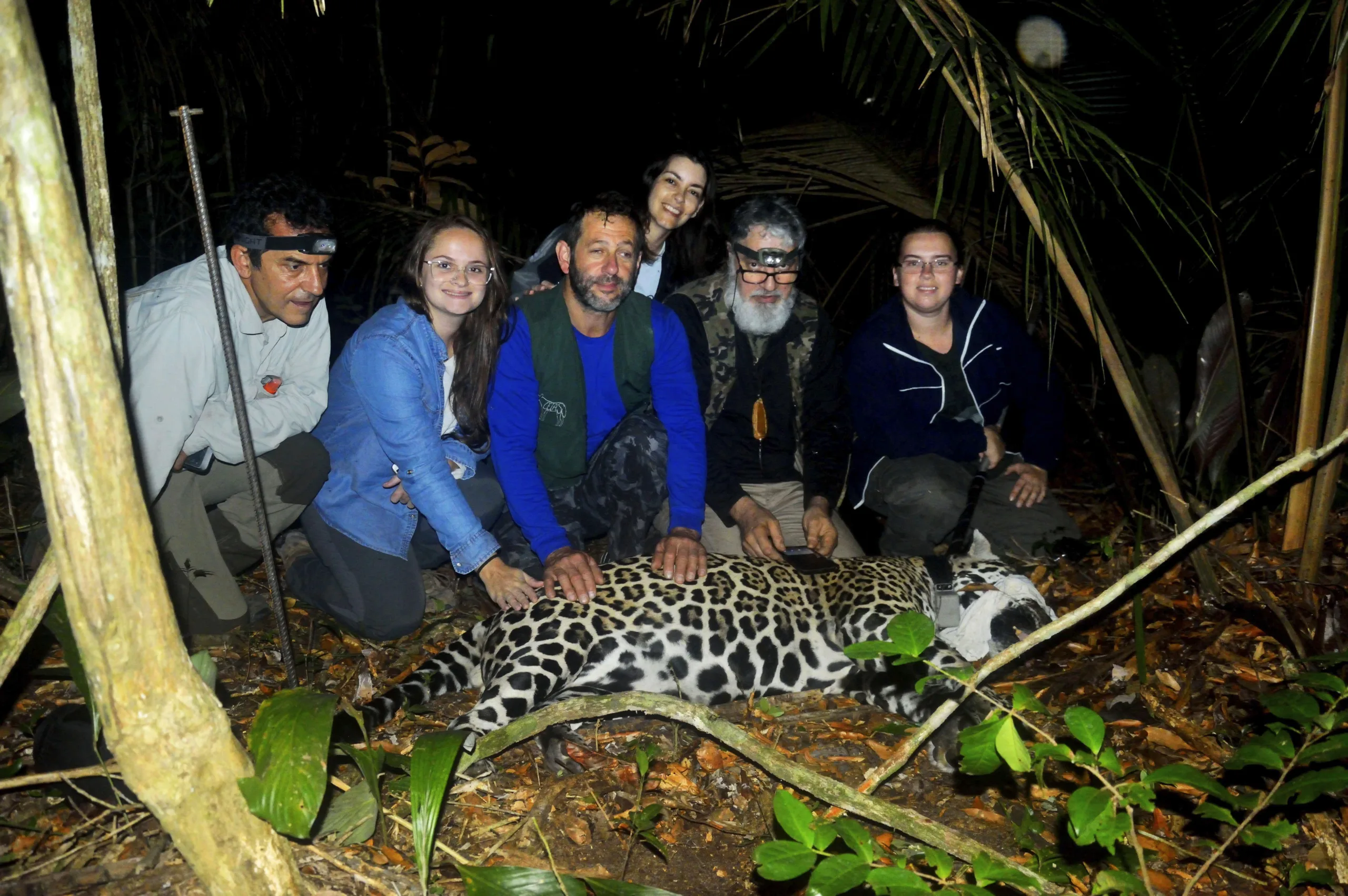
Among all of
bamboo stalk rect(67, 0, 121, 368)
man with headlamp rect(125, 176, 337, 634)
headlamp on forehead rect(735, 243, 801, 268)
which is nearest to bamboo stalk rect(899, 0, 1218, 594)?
headlamp on forehead rect(735, 243, 801, 268)

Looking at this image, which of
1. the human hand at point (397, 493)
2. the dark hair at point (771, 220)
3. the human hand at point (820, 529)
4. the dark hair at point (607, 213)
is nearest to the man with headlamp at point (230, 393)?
the human hand at point (397, 493)

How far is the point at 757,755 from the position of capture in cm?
240

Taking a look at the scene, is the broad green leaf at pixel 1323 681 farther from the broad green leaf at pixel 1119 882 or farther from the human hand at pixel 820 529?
the human hand at pixel 820 529

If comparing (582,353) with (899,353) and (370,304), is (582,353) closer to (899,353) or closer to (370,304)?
(899,353)

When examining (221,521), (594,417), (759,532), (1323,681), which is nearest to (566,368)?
(594,417)

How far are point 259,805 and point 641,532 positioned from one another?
2864 mm

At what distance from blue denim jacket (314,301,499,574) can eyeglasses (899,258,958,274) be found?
2301 mm

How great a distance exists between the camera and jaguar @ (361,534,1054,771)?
11.8 feet

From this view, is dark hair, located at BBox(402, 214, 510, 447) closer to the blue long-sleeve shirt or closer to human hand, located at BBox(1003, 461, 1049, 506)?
the blue long-sleeve shirt

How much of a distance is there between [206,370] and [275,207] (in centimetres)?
69

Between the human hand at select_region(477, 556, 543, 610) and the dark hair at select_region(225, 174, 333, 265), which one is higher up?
the dark hair at select_region(225, 174, 333, 265)

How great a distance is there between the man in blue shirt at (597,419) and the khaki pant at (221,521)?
0.86 metres

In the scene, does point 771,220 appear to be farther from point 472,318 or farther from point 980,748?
point 980,748

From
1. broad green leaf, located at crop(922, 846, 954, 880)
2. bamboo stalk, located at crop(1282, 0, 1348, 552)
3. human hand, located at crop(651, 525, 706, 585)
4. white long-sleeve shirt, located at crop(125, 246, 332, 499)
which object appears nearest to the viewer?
broad green leaf, located at crop(922, 846, 954, 880)
